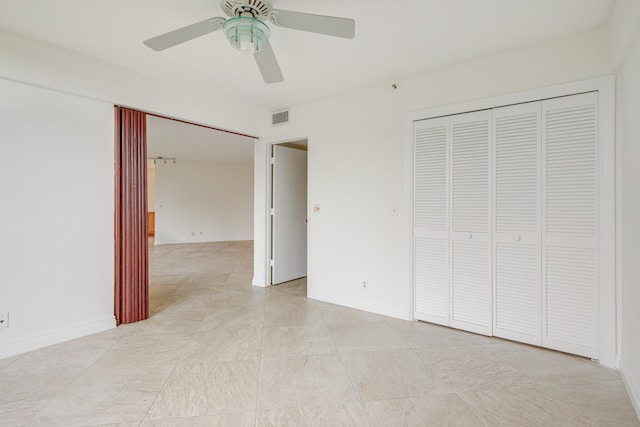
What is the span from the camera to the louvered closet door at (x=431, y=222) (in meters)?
2.98

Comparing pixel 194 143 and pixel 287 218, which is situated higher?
pixel 194 143

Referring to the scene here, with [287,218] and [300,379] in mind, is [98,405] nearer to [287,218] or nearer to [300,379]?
[300,379]

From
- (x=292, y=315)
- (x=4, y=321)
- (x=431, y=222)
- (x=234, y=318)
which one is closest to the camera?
(x=4, y=321)

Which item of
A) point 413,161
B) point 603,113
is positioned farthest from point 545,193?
point 413,161

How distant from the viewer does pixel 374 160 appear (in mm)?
3408

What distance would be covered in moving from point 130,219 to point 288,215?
86.6 inches

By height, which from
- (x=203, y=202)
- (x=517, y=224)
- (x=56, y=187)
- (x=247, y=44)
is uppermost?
(x=247, y=44)

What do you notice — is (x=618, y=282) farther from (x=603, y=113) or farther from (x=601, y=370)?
(x=603, y=113)

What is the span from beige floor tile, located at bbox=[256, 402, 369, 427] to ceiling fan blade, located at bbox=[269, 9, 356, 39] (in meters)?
2.19

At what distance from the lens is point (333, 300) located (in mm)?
3797

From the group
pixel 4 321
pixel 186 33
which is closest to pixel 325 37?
pixel 186 33

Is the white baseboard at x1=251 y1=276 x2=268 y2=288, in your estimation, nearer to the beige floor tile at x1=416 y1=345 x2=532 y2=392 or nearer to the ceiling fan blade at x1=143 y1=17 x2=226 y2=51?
the beige floor tile at x1=416 y1=345 x2=532 y2=392

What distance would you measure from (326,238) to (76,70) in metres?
2.95

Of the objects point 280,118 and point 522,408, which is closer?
point 522,408
